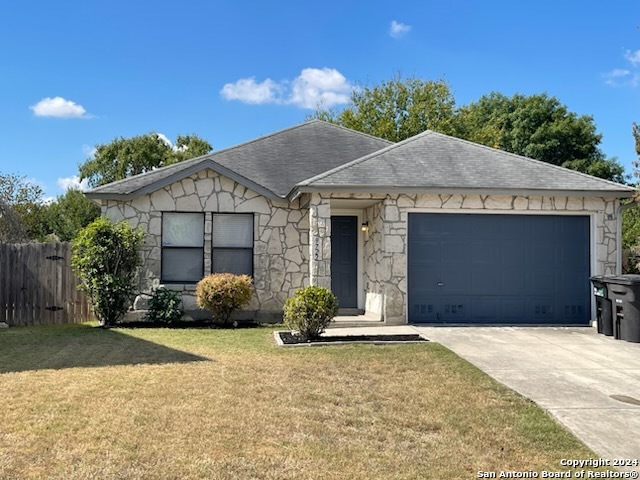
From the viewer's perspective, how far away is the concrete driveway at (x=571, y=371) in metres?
4.63

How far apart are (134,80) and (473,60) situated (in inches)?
563

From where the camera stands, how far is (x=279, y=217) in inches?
485

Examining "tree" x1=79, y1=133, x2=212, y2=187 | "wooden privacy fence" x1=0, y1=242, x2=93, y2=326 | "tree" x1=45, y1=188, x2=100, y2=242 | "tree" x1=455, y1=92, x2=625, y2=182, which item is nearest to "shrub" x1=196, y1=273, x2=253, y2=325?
"wooden privacy fence" x1=0, y1=242, x2=93, y2=326

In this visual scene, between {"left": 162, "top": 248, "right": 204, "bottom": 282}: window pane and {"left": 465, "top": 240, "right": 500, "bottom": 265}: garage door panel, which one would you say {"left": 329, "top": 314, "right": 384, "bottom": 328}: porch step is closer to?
{"left": 465, "top": 240, "right": 500, "bottom": 265}: garage door panel

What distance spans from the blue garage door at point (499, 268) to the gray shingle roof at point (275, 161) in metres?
3.88

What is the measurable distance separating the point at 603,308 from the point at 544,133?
28932 mm

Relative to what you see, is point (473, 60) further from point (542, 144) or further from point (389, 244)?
point (542, 144)

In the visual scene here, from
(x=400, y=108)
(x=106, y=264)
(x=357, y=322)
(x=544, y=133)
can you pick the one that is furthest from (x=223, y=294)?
(x=544, y=133)

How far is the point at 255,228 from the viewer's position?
12234 mm

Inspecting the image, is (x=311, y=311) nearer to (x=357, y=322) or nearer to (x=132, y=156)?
(x=357, y=322)

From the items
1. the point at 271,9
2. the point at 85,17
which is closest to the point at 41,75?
the point at 85,17

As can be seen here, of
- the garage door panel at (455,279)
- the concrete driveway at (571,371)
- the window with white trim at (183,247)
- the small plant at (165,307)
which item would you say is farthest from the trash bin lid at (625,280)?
the small plant at (165,307)

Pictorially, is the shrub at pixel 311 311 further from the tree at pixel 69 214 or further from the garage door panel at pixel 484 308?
the tree at pixel 69 214

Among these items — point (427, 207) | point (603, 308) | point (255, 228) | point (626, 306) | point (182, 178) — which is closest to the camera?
point (626, 306)
